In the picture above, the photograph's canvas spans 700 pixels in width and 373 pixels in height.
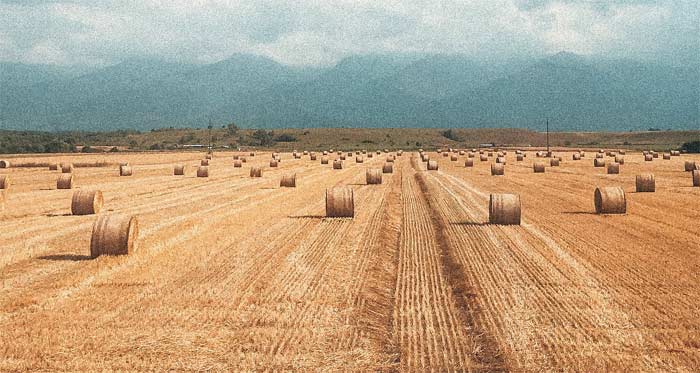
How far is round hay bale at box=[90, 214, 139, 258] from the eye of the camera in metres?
16.7

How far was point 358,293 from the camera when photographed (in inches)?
516

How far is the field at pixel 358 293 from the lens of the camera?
9.83 metres

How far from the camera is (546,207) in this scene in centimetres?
2770

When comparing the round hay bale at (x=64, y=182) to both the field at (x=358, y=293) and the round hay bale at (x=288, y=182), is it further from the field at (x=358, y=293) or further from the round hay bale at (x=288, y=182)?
the field at (x=358, y=293)

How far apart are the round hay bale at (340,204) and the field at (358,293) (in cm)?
60

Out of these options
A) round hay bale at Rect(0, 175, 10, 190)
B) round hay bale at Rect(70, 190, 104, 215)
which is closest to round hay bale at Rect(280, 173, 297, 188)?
round hay bale at Rect(0, 175, 10, 190)

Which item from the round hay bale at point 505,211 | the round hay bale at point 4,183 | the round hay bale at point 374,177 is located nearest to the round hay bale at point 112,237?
the round hay bale at point 505,211

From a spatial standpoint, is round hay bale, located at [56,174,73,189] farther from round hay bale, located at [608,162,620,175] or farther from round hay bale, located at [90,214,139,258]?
round hay bale, located at [608,162,620,175]

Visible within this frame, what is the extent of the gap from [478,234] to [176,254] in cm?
772

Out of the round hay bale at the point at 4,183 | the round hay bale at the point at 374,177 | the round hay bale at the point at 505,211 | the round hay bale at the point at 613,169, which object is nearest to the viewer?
the round hay bale at the point at 505,211

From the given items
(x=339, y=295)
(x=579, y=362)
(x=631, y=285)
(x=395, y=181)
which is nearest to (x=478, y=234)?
(x=631, y=285)

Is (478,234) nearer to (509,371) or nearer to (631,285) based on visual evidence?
(631,285)

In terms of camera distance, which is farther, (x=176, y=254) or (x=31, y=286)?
(x=176, y=254)

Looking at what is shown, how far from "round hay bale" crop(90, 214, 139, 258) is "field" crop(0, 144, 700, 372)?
0.33 m
